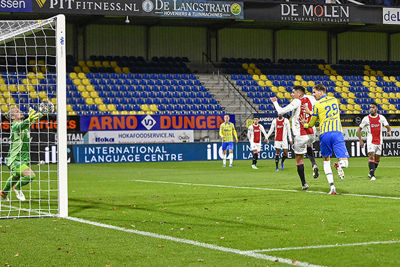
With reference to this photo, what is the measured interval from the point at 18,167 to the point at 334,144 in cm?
584

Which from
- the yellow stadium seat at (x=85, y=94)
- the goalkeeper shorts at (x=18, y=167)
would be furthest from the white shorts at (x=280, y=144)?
the yellow stadium seat at (x=85, y=94)

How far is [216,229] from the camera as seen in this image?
913 centimetres

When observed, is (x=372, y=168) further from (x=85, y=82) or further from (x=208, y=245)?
(x=85, y=82)

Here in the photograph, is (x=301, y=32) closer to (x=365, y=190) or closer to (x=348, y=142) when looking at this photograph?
(x=348, y=142)

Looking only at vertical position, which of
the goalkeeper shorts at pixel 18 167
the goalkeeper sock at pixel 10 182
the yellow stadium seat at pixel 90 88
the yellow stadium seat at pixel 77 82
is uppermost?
the yellow stadium seat at pixel 77 82

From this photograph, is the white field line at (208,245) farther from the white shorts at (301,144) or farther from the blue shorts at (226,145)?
the blue shorts at (226,145)

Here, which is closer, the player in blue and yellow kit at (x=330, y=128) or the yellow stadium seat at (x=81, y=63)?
the player in blue and yellow kit at (x=330, y=128)

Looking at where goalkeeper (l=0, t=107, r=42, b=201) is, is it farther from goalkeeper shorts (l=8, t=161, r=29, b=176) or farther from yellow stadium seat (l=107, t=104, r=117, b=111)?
yellow stadium seat (l=107, t=104, r=117, b=111)

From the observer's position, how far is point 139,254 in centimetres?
728

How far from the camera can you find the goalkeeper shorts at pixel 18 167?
42.3 feet

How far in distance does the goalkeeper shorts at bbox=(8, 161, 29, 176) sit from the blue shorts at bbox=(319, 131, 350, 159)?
5.55m

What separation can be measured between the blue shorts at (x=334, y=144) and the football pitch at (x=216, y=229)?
0.80 meters

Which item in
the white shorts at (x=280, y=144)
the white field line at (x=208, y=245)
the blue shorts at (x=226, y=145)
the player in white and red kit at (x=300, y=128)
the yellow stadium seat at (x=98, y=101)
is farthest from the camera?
the yellow stadium seat at (x=98, y=101)

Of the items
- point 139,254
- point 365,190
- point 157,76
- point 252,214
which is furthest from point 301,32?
point 139,254
